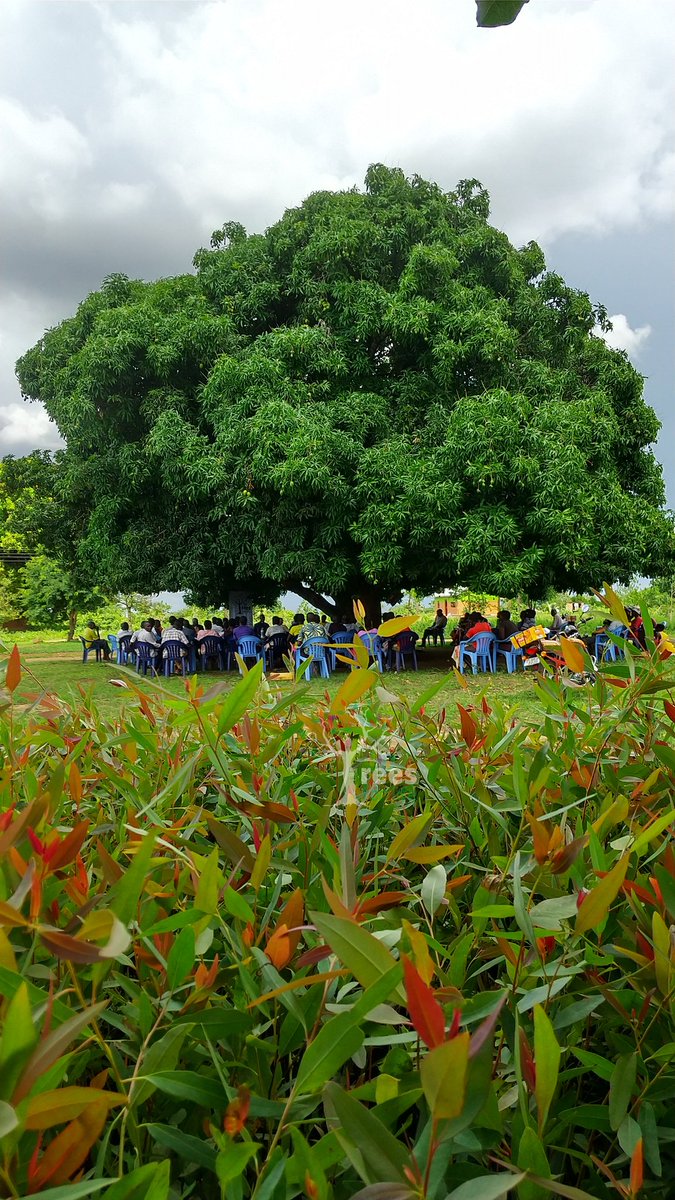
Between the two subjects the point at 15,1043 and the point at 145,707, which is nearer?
the point at 15,1043

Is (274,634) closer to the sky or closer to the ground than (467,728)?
closer to the sky

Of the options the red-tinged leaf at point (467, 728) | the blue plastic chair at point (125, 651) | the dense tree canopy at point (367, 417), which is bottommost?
the red-tinged leaf at point (467, 728)

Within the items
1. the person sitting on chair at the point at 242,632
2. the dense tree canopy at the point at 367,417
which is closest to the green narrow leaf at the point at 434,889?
the dense tree canopy at the point at 367,417

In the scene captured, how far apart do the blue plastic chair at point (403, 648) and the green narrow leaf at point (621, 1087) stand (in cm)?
1086

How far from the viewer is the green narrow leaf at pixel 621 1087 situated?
14.9 inches

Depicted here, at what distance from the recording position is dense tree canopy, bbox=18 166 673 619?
34.3 ft

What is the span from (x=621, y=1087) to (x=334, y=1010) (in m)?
0.15

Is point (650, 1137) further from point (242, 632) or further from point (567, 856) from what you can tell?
point (242, 632)

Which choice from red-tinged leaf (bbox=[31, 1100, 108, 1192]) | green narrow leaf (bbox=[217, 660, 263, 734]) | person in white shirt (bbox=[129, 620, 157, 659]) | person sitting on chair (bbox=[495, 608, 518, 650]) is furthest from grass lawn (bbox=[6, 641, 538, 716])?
person in white shirt (bbox=[129, 620, 157, 659])

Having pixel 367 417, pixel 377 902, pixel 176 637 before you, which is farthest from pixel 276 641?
pixel 377 902

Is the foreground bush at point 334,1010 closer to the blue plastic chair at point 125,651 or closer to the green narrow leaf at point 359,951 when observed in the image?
the green narrow leaf at point 359,951

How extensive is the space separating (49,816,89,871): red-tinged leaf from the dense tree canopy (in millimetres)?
9788

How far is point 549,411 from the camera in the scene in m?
10.7

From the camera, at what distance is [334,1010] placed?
1.26 feet
